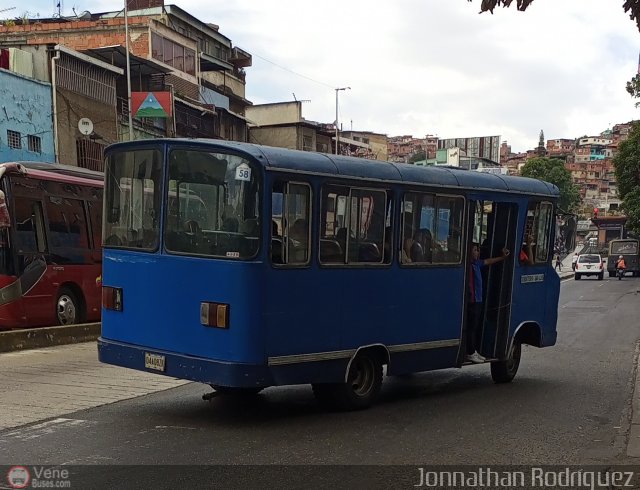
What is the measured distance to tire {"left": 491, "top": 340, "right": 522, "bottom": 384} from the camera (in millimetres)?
9758

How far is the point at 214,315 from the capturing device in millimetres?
6535

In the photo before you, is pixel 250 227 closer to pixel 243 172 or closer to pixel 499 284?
Result: pixel 243 172

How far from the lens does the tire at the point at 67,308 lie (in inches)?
534

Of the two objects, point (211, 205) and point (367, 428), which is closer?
point (211, 205)

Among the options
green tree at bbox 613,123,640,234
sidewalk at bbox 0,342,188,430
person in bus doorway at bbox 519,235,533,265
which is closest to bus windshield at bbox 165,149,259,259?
sidewalk at bbox 0,342,188,430

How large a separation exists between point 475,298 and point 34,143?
22204mm

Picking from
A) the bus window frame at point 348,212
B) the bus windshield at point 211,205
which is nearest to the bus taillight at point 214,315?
the bus windshield at point 211,205

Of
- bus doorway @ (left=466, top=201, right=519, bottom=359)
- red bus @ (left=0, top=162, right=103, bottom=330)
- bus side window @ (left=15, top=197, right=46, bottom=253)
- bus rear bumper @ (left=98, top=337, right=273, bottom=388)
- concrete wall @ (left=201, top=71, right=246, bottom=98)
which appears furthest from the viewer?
concrete wall @ (left=201, top=71, right=246, bottom=98)

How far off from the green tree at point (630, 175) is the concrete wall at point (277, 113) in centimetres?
2286

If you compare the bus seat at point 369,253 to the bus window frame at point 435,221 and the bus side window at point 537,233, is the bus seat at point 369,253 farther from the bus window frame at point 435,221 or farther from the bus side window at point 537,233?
the bus side window at point 537,233

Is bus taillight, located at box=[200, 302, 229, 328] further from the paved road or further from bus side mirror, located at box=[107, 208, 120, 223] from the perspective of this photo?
bus side mirror, located at box=[107, 208, 120, 223]

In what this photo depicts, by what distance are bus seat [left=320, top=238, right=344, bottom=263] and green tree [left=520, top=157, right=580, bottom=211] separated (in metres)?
72.8

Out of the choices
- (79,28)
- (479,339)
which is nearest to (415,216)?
(479,339)

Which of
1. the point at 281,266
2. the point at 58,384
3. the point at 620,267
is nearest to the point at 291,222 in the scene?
the point at 281,266
